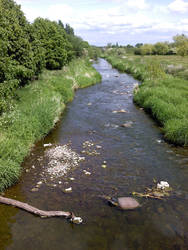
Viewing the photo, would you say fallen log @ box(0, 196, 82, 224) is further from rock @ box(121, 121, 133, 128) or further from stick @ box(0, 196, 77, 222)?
rock @ box(121, 121, 133, 128)

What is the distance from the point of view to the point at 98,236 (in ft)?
30.9

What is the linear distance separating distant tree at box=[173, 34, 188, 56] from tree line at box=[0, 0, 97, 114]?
27.6 meters

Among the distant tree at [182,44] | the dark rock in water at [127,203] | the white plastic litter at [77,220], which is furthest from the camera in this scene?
the distant tree at [182,44]

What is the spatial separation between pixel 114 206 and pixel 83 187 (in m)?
2.18

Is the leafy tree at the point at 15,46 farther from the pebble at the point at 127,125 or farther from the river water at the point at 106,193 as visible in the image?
the pebble at the point at 127,125

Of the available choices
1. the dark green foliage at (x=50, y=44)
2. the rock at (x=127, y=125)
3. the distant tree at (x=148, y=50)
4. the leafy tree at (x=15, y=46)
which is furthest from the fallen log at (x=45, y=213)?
the distant tree at (x=148, y=50)

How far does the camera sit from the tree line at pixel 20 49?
15335mm

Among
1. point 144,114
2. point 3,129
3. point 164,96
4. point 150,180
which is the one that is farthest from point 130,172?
point 164,96

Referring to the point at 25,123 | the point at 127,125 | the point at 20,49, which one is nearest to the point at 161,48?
the point at 127,125

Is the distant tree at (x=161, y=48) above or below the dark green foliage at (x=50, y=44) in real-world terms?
above

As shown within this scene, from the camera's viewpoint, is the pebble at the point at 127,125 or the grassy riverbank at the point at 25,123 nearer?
the grassy riverbank at the point at 25,123

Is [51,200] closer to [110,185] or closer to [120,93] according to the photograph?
[110,185]

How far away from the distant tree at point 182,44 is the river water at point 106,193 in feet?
119

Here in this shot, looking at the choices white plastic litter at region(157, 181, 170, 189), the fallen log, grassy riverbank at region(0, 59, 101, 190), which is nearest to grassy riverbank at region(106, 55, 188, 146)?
white plastic litter at region(157, 181, 170, 189)
